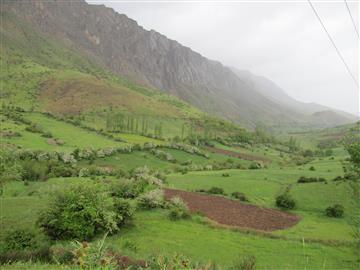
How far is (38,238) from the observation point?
1053 inches

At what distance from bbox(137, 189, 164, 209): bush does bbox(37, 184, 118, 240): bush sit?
6.83 m

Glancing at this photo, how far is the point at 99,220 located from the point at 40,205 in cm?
1192

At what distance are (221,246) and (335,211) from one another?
19.0 metres

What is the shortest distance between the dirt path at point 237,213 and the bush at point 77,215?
11.3 meters

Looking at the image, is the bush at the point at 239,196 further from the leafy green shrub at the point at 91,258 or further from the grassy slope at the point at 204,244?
the leafy green shrub at the point at 91,258

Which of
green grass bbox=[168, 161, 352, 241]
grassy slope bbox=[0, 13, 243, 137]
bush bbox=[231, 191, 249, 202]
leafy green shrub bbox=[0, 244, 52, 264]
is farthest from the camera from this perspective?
grassy slope bbox=[0, 13, 243, 137]

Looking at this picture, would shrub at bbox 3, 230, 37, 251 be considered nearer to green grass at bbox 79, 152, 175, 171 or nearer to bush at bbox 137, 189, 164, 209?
bush at bbox 137, 189, 164, 209

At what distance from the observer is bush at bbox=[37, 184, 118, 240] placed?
1074 inches

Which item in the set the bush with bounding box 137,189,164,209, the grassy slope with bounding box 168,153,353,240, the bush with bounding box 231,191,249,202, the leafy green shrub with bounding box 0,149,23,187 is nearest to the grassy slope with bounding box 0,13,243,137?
the grassy slope with bounding box 168,153,353,240

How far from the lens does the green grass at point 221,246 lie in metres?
25.5

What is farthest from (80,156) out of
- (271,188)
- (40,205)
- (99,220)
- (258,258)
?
(258,258)

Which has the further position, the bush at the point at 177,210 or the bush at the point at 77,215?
the bush at the point at 177,210

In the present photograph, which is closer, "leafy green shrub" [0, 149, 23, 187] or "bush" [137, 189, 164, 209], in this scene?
"leafy green shrub" [0, 149, 23, 187]

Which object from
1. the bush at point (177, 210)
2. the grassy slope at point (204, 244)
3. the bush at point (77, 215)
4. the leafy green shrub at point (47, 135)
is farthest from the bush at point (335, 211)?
the leafy green shrub at point (47, 135)
